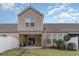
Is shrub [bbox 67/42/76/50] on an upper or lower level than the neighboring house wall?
lower

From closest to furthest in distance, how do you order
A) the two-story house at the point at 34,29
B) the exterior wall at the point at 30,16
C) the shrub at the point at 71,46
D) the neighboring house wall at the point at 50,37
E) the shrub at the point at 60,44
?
the shrub at the point at 71,46 → the shrub at the point at 60,44 → the two-story house at the point at 34,29 → the neighboring house wall at the point at 50,37 → the exterior wall at the point at 30,16

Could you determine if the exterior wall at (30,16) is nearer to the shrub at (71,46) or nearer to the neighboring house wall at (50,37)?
the neighboring house wall at (50,37)

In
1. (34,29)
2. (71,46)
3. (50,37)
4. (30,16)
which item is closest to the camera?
(71,46)

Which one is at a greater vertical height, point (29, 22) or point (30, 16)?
point (30, 16)

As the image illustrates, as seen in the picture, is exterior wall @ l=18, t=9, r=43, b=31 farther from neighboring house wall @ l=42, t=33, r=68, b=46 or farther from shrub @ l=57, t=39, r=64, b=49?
shrub @ l=57, t=39, r=64, b=49

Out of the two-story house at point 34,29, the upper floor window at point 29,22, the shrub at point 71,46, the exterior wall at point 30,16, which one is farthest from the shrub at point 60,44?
the upper floor window at point 29,22

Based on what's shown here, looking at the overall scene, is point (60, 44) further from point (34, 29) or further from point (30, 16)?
point (30, 16)

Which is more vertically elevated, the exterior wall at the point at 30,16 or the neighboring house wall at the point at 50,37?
the exterior wall at the point at 30,16

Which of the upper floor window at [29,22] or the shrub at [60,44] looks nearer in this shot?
the shrub at [60,44]

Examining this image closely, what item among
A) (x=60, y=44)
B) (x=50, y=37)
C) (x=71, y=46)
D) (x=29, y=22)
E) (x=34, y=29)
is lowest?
(x=71, y=46)

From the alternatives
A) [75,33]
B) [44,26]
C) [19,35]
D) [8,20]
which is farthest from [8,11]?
[75,33]

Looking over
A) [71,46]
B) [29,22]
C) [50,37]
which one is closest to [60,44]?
[71,46]

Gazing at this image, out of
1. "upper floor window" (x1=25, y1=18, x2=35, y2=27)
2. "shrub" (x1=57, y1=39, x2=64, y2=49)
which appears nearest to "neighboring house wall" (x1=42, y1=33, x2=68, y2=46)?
"shrub" (x1=57, y1=39, x2=64, y2=49)

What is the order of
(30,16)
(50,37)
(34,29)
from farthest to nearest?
(30,16)
(34,29)
(50,37)
